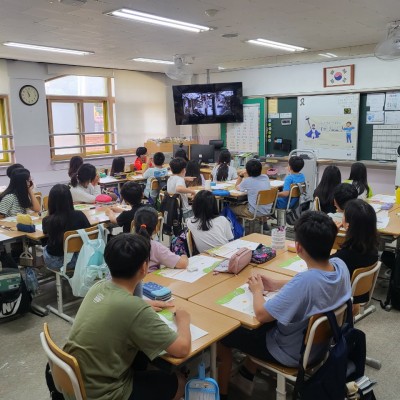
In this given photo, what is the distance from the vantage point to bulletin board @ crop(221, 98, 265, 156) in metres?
8.55

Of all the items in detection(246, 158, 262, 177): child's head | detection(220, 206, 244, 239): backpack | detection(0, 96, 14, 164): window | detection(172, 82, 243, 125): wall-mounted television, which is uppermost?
detection(172, 82, 243, 125): wall-mounted television

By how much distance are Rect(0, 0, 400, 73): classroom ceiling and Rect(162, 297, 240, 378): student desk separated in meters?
3.14

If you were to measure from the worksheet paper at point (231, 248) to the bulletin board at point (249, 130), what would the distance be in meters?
5.70

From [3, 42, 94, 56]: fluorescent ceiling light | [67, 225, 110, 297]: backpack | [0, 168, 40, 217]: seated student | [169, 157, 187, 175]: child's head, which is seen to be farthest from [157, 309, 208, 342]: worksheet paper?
[3, 42, 94, 56]: fluorescent ceiling light

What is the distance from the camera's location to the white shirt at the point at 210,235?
3254 millimetres

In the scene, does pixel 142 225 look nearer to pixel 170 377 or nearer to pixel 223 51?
pixel 170 377

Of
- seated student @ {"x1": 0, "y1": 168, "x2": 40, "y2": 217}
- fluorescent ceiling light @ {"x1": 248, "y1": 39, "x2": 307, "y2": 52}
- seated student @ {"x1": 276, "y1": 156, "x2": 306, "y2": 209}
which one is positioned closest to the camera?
seated student @ {"x1": 0, "y1": 168, "x2": 40, "y2": 217}

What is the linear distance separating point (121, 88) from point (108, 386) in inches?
333

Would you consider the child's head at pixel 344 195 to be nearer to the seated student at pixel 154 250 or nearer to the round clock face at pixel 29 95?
the seated student at pixel 154 250

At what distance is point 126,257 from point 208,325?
21.0 inches

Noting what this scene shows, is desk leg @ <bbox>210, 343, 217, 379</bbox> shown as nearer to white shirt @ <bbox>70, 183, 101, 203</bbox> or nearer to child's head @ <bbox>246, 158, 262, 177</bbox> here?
white shirt @ <bbox>70, 183, 101, 203</bbox>

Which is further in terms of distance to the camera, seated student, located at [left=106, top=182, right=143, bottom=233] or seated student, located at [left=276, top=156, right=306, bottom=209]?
seated student, located at [left=276, top=156, right=306, bottom=209]

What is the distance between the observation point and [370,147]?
7.18m

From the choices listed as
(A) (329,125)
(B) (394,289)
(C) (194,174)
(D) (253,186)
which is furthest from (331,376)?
(A) (329,125)
